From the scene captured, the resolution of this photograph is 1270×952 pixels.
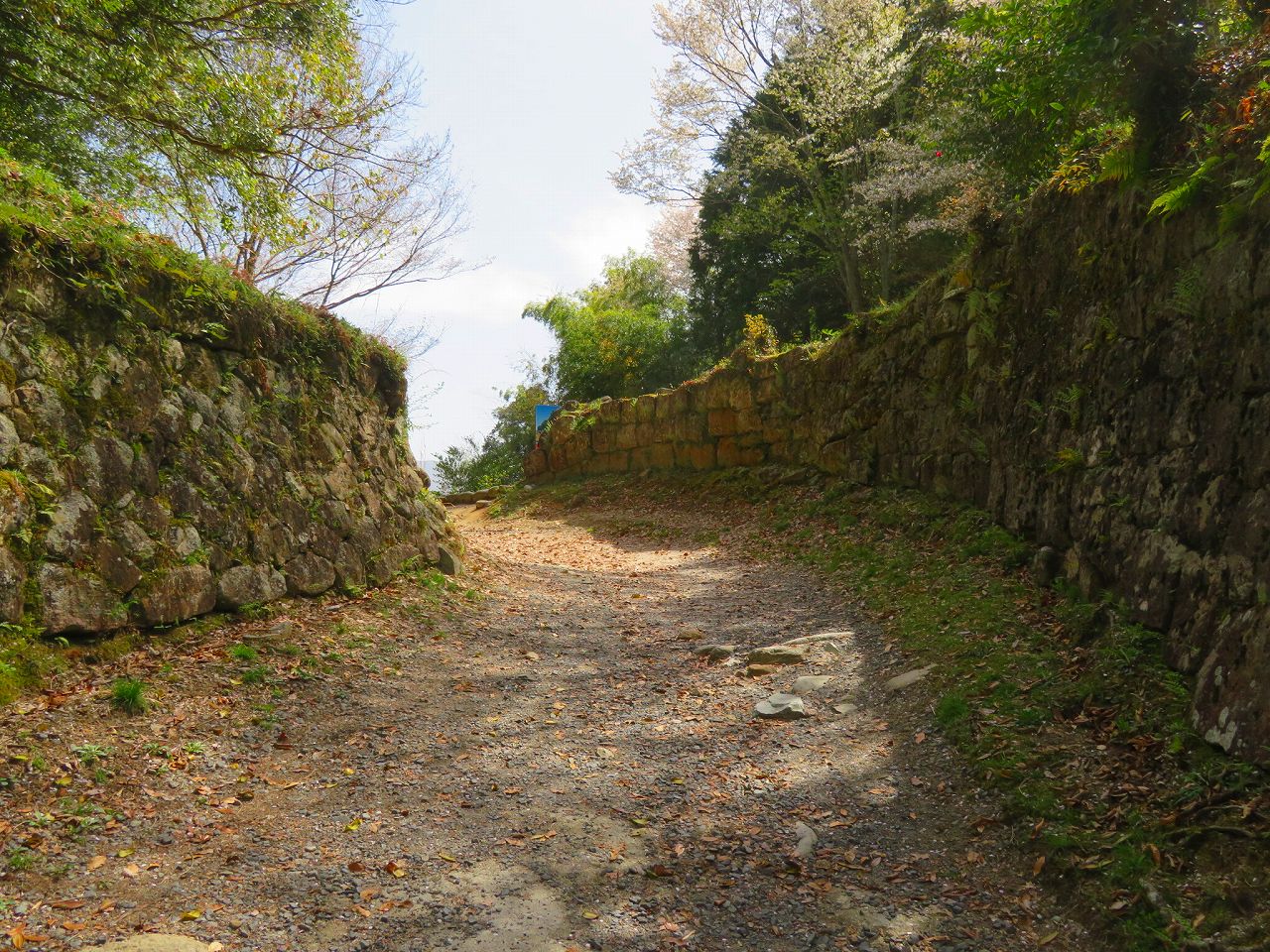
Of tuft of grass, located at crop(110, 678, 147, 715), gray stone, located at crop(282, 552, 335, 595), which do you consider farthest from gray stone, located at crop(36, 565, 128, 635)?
gray stone, located at crop(282, 552, 335, 595)

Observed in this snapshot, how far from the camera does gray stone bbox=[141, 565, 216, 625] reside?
5.39m

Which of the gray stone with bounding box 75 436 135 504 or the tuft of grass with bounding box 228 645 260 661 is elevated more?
the gray stone with bounding box 75 436 135 504

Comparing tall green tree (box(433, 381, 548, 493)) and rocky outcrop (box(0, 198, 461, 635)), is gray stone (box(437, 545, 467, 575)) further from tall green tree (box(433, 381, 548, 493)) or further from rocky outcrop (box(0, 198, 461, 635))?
tall green tree (box(433, 381, 548, 493))

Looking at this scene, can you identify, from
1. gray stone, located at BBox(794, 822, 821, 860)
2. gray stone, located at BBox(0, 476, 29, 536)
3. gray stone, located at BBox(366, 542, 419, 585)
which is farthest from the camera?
gray stone, located at BBox(366, 542, 419, 585)

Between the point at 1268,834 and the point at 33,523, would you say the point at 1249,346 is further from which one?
the point at 33,523

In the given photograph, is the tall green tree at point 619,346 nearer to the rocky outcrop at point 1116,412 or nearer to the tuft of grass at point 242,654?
the rocky outcrop at point 1116,412

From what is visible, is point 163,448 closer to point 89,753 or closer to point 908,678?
point 89,753

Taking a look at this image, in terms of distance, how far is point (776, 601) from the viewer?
8.57 m

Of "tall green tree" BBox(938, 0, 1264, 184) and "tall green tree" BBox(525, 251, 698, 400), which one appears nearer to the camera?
"tall green tree" BBox(938, 0, 1264, 184)

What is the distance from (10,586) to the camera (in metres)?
4.47

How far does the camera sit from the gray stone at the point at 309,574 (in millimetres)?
6867

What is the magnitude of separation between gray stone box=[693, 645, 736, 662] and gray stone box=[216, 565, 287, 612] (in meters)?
3.73

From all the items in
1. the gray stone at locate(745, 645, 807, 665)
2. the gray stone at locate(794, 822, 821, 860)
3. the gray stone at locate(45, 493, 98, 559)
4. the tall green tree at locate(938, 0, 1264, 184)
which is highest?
the tall green tree at locate(938, 0, 1264, 184)

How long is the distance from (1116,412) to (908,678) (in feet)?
8.36
